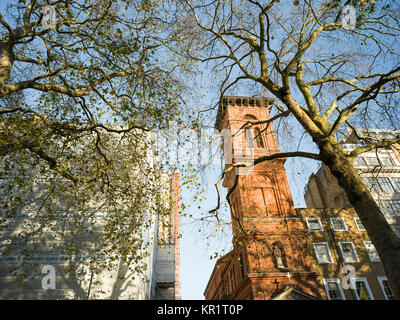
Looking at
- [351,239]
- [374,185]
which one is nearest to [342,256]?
[351,239]

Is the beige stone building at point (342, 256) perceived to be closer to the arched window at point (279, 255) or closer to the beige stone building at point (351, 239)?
the beige stone building at point (351, 239)

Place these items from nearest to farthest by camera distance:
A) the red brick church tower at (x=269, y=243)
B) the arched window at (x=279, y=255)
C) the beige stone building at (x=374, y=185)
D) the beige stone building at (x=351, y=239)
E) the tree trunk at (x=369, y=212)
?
the tree trunk at (x=369, y=212)
the red brick church tower at (x=269, y=243)
the arched window at (x=279, y=255)
the beige stone building at (x=351, y=239)
the beige stone building at (x=374, y=185)

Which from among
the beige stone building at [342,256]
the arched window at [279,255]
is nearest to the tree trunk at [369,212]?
the arched window at [279,255]

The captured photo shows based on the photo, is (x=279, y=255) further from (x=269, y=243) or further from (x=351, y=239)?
(x=351, y=239)

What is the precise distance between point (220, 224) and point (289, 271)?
1647 centimetres

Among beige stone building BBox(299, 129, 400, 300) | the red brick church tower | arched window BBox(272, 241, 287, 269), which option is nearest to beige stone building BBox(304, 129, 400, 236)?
beige stone building BBox(299, 129, 400, 300)

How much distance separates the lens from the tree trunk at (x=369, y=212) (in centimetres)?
488

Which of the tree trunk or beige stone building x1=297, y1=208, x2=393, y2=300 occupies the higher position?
beige stone building x1=297, y1=208, x2=393, y2=300

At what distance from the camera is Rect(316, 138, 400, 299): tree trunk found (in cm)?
488

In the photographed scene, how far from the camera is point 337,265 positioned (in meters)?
23.1

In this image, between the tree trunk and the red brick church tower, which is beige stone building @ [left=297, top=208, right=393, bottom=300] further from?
the tree trunk

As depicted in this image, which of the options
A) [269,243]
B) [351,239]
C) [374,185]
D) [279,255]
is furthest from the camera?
[374,185]

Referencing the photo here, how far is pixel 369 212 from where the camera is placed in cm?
559
